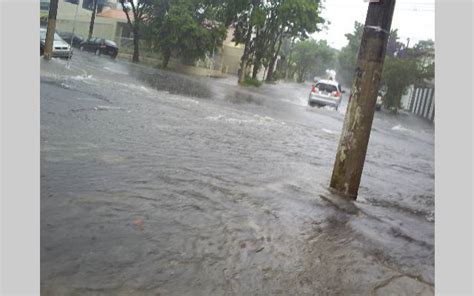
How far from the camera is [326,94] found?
68.7ft

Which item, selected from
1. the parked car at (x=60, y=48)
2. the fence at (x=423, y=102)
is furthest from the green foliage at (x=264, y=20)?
the fence at (x=423, y=102)

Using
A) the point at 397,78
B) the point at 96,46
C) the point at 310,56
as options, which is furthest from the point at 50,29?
the point at 310,56

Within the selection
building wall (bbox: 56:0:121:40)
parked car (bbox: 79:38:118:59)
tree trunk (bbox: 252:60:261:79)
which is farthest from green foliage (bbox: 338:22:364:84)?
building wall (bbox: 56:0:121:40)

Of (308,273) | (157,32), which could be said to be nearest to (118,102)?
(157,32)

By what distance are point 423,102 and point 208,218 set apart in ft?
123

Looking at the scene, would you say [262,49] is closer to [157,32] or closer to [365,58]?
[157,32]

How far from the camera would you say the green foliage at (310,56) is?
2744 inches

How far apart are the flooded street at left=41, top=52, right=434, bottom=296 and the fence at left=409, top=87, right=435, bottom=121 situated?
100 feet

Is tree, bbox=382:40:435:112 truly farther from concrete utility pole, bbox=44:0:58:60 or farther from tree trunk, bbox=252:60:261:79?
concrete utility pole, bbox=44:0:58:60

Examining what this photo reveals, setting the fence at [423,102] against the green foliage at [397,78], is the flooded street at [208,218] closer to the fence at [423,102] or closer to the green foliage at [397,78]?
the green foliage at [397,78]

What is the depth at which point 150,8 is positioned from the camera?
6.95 metres

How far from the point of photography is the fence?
117 ft

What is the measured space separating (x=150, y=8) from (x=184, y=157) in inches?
105

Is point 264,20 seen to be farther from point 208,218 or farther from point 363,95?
point 208,218
